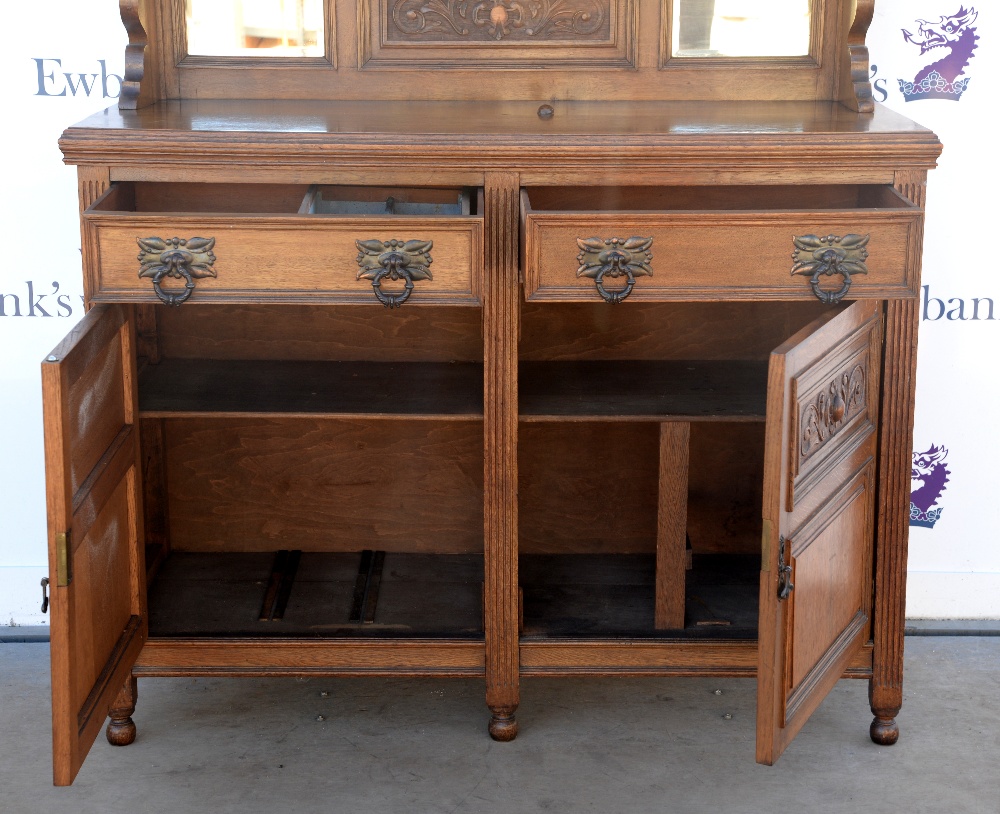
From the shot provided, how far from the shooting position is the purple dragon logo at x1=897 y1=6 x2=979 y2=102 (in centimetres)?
281

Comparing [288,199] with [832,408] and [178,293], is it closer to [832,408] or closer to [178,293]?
[178,293]

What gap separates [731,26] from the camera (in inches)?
106

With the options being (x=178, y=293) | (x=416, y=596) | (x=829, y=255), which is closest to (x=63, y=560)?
(x=178, y=293)

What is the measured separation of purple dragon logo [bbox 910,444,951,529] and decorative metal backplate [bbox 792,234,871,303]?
39.7 inches

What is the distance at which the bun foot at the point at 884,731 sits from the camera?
2.55 m

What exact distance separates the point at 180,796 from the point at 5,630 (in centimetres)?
94

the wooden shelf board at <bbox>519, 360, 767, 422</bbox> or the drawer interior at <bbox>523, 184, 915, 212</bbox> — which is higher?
the drawer interior at <bbox>523, 184, 915, 212</bbox>

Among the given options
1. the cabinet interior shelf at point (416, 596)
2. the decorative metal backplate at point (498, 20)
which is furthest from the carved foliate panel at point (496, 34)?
the cabinet interior shelf at point (416, 596)

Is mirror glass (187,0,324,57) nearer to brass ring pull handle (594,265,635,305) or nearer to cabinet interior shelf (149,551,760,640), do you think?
brass ring pull handle (594,265,635,305)

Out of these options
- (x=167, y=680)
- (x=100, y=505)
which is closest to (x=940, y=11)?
(x=100, y=505)

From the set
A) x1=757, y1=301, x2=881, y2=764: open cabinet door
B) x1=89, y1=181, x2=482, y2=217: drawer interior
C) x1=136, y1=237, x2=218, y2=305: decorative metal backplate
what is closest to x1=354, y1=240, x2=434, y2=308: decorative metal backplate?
x1=89, y1=181, x2=482, y2=217: drawer interior

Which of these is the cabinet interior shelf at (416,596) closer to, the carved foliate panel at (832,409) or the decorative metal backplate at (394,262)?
the carved foliate panel at (832,409)

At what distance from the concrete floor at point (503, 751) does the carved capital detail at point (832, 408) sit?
716mm

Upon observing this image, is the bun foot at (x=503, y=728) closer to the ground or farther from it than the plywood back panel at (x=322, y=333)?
closer to the ground
